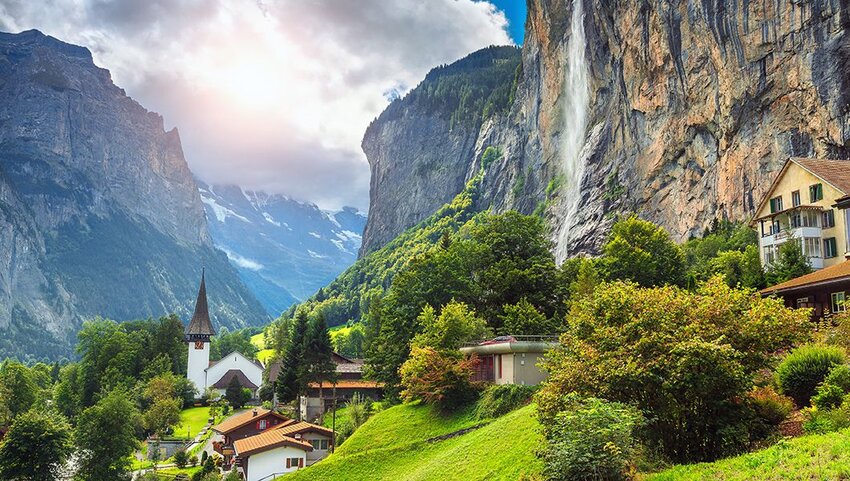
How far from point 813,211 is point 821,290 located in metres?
14.8

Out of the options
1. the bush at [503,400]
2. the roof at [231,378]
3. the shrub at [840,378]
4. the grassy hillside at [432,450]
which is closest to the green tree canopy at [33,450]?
the grassy hillside at [432,450]

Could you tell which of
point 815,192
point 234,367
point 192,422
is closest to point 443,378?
point 815,192

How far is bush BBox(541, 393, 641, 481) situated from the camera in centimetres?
1712

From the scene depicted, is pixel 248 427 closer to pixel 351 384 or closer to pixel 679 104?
pixel 351 384

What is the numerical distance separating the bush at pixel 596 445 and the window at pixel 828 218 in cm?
3434

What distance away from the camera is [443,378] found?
127 ft

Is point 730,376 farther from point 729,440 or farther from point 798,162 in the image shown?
point 798,162

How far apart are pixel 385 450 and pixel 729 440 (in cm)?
2196

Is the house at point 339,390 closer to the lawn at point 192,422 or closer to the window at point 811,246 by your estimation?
the lawn at point 192,422

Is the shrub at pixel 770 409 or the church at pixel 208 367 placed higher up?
the shrub at pixel 770 409

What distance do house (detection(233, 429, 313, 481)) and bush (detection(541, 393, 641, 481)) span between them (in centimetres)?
3756

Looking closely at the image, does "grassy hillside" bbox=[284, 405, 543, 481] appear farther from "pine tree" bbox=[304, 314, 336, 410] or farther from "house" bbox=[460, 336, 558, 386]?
"pine tree" bbox=[304, 314, 336, 410]

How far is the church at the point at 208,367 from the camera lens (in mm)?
110938

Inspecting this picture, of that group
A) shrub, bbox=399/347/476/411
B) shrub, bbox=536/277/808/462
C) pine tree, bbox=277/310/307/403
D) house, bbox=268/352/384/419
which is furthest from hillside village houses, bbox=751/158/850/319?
pine tree, bbox=277/310/307/403
